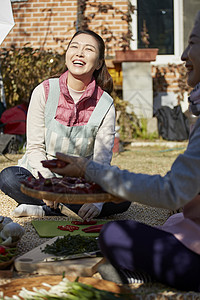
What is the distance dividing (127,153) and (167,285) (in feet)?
14.9

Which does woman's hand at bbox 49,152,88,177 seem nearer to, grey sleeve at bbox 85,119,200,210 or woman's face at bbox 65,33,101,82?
grey sleeve at bbox 85,119,200,210

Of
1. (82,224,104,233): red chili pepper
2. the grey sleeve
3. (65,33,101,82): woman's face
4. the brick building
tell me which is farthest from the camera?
the brick building

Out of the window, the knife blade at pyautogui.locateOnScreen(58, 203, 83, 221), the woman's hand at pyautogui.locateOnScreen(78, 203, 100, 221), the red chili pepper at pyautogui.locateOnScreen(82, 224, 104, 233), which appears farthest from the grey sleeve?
the window

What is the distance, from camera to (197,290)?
194cm

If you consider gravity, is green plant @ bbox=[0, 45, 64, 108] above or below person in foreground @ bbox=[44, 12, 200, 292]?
above

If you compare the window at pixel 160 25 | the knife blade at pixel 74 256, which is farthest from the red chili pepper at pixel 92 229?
the window at pixel 160 25

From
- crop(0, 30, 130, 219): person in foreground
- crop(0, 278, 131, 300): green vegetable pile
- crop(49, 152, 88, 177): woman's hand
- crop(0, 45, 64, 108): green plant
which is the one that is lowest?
crop(0, 278, 131, 300): green vegetable pile

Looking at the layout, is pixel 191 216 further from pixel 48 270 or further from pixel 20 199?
pixel 20 199

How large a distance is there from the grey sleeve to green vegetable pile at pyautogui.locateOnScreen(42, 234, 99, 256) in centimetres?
70

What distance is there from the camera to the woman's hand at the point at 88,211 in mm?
3096

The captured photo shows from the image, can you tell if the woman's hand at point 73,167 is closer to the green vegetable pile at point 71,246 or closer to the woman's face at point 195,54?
the woman's face at point 195,54

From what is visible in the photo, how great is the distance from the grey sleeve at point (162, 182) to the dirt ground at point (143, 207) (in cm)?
43

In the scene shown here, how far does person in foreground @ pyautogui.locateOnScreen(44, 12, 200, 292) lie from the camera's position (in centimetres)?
171

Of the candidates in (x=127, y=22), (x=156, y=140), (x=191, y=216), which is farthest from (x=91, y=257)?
(x=127, y=22)
